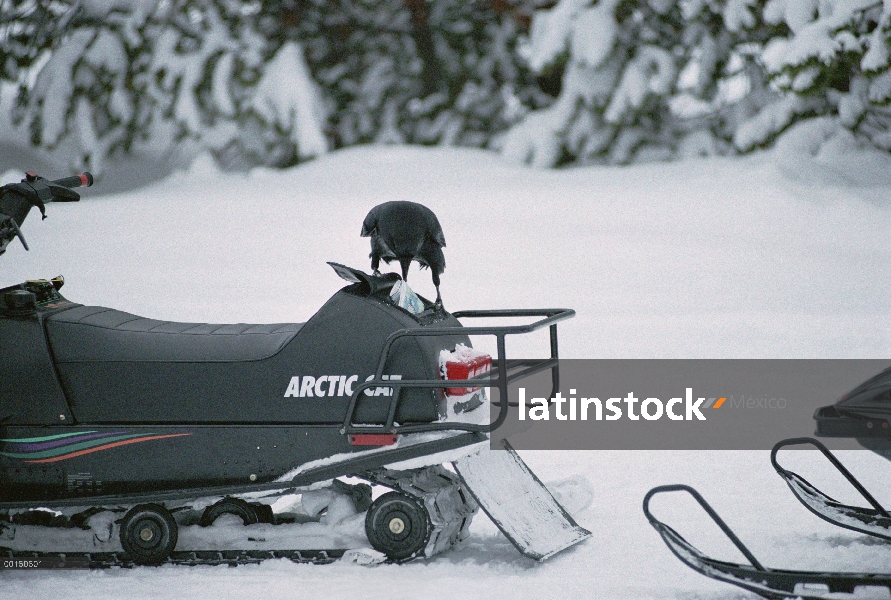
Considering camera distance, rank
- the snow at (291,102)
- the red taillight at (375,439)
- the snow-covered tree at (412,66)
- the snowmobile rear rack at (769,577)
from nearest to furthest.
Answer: the snowmobile rear rack at (769,577)
the red taillight at (375,439)
the snow at (291,102)
the snow-covered tree at (412,66)

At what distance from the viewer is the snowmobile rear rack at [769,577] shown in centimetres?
280

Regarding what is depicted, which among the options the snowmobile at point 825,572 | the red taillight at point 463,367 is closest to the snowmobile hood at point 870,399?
the snowmobile at point 825,572

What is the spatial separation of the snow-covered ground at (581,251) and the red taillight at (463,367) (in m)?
1.25

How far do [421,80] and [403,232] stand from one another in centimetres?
762

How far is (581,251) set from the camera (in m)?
8.12

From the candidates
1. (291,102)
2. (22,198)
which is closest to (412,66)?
(291,102)

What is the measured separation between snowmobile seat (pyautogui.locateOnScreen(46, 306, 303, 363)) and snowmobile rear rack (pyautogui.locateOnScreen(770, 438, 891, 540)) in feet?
5.65

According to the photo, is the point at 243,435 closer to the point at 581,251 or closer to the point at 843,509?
the point at 843,509

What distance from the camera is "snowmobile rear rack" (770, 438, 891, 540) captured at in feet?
11.0

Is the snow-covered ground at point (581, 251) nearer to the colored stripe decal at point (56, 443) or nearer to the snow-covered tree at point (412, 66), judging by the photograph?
the snow-covered tree at point (412, 66)

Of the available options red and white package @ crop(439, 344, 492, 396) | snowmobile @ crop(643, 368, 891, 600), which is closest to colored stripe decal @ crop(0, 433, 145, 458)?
red and white package @ crop(439, 344, 492, 396)

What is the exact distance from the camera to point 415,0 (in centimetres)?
1083

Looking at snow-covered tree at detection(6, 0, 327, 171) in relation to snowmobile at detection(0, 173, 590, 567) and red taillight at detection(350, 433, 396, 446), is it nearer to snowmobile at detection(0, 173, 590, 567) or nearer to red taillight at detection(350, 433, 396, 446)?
snowmobile at detection(0, 173, 590, 567)

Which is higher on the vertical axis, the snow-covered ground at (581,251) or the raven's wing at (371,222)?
the snow-covered ground at (581,251)
